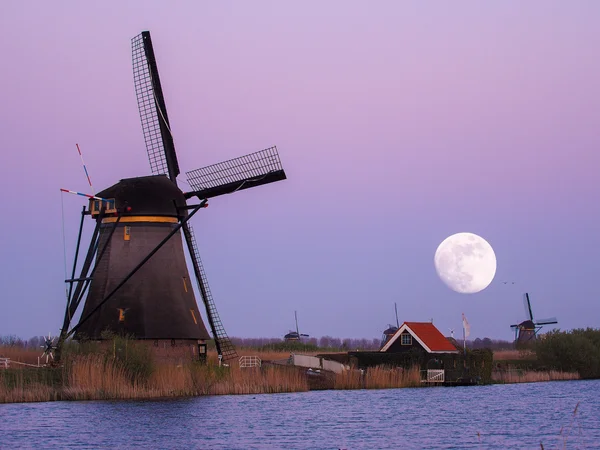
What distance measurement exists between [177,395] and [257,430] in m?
7.79

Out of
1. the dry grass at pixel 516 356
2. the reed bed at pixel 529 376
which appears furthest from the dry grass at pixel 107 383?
the dry grass at pixel 516 356

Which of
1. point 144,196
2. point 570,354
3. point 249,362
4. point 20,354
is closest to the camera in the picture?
point 144,196

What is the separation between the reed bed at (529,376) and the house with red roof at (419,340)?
2.80m

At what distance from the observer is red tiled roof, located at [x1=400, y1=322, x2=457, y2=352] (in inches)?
1878

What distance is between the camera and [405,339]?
48469mm

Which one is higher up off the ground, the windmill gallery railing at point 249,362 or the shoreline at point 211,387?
the windmill gallery railing at point 249,362

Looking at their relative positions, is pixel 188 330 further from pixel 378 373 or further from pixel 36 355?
pixel 378 373

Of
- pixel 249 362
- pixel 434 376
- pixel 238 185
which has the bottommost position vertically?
pixel 434 376

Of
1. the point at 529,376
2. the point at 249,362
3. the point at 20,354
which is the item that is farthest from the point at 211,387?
the point at 529,376

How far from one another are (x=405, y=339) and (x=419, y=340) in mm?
888

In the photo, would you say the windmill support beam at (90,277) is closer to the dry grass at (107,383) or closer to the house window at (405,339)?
the dry grass at (107,383)

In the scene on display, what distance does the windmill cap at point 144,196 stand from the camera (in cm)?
3600

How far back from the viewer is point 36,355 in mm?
37781

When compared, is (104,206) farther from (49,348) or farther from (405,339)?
(405,339)
